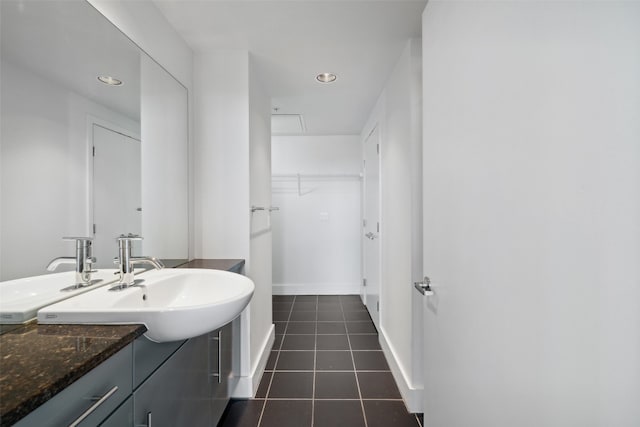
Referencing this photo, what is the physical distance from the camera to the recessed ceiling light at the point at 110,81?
1.10m

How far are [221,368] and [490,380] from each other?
4.19 ft

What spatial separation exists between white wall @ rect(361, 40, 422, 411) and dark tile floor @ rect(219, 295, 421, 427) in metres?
0.16

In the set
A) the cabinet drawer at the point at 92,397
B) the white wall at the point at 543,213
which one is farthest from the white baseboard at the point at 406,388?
the cabinet drawer at the point at 92,397

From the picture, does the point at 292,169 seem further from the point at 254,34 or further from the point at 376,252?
the point at 254,34

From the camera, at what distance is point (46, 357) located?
23.4 inches

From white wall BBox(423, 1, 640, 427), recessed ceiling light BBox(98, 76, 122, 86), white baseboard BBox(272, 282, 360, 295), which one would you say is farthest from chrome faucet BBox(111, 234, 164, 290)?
white baseboard BBox(272, 282, 360, 295)

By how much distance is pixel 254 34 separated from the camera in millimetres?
1590

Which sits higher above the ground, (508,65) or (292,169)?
(292,169)

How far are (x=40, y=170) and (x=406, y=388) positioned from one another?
6.86 ft

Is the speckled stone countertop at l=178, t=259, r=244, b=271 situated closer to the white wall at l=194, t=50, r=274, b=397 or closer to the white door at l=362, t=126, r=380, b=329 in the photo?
the white wall at l=194, t=50, r=274, b=397

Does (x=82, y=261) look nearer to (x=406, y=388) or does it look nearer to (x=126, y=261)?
(x=126, y=261)

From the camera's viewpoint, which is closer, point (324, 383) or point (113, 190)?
point (113, 190)

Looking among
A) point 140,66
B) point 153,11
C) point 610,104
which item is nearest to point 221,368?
point 140,66

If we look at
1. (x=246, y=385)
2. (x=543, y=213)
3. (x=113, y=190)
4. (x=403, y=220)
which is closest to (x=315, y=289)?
(x=246, y=385)
